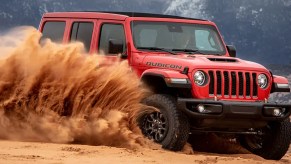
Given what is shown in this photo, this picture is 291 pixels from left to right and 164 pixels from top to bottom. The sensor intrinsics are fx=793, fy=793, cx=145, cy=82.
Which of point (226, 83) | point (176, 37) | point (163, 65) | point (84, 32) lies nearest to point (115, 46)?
point (163, 65)

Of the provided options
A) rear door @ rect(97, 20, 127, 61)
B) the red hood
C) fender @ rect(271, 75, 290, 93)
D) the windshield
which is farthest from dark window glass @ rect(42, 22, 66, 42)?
fender @ rect(271, 75, 290, 93)

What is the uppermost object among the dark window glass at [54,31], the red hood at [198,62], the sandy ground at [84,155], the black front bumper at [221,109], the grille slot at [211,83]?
the dark window glass at [54,31]

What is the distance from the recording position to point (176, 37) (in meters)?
11.3

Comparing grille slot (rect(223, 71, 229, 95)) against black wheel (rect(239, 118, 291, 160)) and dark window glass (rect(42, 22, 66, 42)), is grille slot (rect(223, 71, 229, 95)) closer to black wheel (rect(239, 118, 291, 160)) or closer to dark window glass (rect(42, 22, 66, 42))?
black wheel (rect(239, 118, 291, 160))

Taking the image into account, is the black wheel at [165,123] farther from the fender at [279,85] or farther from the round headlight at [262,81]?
the fender at [279,85]

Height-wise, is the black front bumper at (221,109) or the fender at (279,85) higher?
the fender at (279,85)

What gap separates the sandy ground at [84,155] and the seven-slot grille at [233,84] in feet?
2.97

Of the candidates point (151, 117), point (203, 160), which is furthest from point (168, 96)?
point (203, 160)

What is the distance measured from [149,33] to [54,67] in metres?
1.49

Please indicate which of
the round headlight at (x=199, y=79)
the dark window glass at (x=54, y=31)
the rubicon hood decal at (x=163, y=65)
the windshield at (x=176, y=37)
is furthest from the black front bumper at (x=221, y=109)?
the dark window glass at (x=54, y=31)

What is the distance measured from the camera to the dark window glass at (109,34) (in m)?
11.1

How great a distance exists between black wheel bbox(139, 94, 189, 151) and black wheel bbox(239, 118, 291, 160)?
143 centimetres

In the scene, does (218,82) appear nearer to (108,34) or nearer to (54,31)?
(108,34)

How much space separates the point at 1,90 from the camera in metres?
10.6
